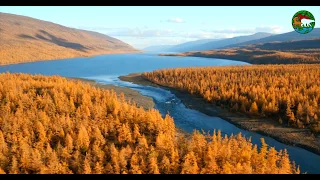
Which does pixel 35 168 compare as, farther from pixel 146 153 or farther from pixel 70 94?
pixel 70 94

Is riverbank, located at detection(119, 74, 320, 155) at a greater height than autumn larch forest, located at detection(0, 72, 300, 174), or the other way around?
autumn larch forest, located at detection(0, 72, 300, 174)

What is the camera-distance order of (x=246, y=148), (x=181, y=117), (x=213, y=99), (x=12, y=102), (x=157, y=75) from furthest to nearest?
(x=157, y=75)
(x=213, y=99)
(x=181, y=117)
(x=12, y=102)
(x=246, y=148)

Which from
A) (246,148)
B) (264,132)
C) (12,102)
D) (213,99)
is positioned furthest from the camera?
(213,99)

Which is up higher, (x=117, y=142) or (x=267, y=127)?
(x=117, y=142)

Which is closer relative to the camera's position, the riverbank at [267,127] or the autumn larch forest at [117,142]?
the autumn larch forest at [117,142]

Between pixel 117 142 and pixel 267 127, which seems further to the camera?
pixel 267 127

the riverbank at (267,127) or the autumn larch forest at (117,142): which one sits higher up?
the autumn larch forest at (117,142)

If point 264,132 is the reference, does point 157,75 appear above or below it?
above

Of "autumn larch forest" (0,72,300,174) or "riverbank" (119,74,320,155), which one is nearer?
"autumn larch forest" (0,72,300,174)

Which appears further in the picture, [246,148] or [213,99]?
[213,99]

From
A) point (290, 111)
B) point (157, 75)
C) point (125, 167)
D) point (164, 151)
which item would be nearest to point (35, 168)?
point (125, 167)
